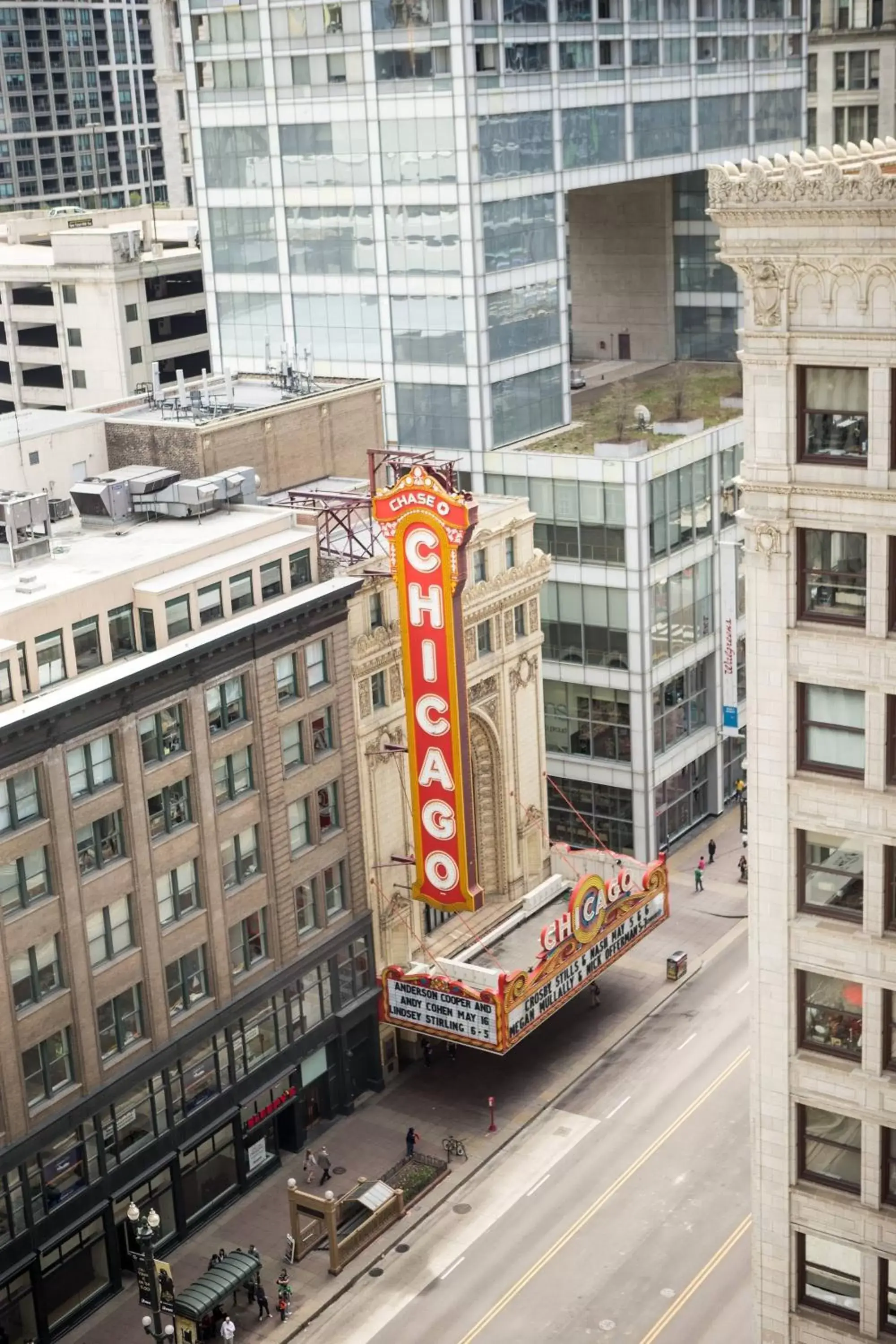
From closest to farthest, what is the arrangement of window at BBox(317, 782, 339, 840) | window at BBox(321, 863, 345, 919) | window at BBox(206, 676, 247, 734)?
window at BBox(206, 676, 247, 734) < window at BBox(317, 782, 339, 840) < window at BBox(321, 863, 345, 919)

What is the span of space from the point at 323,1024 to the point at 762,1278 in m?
32.8

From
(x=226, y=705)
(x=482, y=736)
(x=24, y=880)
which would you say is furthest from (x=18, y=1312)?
(x=482, y=736)

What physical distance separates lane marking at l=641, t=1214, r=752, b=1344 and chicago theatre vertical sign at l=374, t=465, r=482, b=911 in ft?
54.4

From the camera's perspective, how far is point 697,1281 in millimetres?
67438

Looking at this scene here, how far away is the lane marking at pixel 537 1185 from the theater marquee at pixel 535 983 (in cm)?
518

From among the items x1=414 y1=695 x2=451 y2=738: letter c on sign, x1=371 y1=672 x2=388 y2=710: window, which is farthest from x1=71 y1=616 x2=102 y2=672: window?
x1=371 y1=672 x2=388 y2=710: window

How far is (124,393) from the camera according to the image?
129 meters

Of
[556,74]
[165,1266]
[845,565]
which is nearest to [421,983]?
[165,1266]

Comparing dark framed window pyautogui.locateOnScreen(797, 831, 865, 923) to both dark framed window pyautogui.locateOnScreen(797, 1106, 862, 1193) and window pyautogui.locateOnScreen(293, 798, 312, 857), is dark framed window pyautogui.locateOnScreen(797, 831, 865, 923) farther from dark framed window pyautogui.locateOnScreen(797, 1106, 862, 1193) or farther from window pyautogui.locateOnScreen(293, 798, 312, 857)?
window pyautogui.locateOnScreen(293, 798, 312, 857)

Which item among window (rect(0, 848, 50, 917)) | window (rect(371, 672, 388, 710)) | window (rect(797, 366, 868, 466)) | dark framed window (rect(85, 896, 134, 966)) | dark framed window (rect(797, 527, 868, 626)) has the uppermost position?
window (rect(797, 366, 868, 466))

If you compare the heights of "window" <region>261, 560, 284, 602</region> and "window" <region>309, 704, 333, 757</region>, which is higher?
"window" <region>261, 560, 284, 602</region>

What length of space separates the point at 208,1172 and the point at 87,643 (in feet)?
72.9

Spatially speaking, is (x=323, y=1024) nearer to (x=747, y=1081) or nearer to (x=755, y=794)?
(x=747, y=1081)

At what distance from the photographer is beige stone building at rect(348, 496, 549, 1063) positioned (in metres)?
77.6
